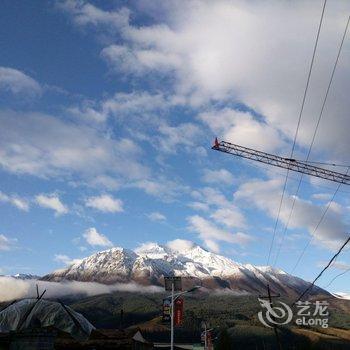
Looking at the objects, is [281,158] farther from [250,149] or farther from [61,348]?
[61,348]

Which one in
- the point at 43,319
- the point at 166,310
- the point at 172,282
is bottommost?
the point at 43,319

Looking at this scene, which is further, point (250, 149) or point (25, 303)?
point (250, 149)

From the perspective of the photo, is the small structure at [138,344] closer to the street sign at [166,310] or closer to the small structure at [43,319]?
the street sign at [166,310]

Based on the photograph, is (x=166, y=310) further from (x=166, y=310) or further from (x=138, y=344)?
(x=138, y=344)

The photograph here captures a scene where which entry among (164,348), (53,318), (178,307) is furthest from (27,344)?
(164,348)

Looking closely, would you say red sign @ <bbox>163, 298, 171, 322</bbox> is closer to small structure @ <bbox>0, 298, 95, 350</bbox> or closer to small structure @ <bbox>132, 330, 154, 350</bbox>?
small structure @ <bbox>132, 330, 154, 350</bbox>

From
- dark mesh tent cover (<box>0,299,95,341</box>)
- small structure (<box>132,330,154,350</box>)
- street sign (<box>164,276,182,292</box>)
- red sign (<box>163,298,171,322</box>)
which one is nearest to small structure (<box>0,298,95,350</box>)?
dark mesh tent cover (<box>0,299,95,341</box>)

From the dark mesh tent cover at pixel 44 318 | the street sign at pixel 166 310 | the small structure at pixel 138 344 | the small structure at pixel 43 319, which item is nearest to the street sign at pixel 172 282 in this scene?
the street sign at pixel 166 310

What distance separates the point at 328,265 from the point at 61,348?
23636mm

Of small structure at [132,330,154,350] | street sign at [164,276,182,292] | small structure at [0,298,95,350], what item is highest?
street sign at [164,276,182,292]

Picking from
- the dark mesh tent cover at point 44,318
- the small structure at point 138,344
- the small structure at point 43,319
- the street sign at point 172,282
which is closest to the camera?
the small structure at point 43,319

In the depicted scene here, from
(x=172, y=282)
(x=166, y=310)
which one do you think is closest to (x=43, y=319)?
(x=166, y=310)

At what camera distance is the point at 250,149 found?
281ft

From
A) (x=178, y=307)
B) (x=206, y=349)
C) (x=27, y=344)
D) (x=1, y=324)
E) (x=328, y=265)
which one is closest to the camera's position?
(x=27, y=344)
